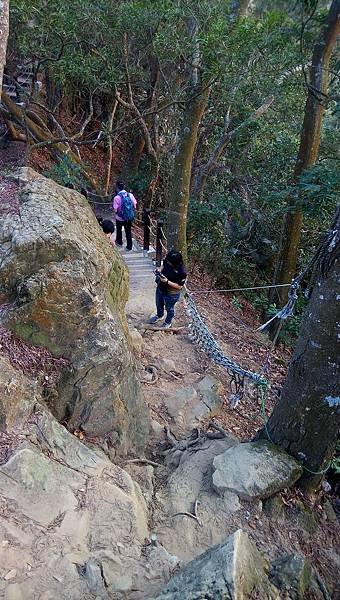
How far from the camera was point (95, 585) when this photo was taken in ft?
9.15

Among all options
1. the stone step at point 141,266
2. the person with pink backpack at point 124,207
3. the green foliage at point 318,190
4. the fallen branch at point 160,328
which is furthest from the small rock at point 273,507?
the person with pink backpack at point 124,207

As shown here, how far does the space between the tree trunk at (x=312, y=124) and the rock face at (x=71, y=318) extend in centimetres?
504

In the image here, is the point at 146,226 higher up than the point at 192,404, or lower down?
higher up

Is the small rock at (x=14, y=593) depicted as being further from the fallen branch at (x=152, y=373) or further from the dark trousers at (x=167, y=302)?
the dark trousers at (x=167, y=302)

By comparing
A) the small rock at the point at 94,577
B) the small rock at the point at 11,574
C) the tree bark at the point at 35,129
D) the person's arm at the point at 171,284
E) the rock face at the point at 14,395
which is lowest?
the small rock at the point at 94,577

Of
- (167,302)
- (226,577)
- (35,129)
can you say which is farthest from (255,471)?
(35,129)

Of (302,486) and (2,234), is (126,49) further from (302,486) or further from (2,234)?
(302,486)

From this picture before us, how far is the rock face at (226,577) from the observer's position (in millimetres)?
2477

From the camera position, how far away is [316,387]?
12.9 feet

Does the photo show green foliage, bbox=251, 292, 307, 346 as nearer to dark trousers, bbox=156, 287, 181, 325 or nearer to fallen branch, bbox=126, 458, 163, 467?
dark trousers, bbox=156, 287, 181, 325

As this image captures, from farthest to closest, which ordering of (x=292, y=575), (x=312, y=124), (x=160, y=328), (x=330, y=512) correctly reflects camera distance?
1. (x=312, y=124)
2. (x=160, y=328)
3. (x=330, y=512)
4. (x=292, y=575)

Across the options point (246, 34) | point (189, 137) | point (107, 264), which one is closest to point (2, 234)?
point (107, 264)

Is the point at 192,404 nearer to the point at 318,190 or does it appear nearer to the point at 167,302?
the point at 167,302

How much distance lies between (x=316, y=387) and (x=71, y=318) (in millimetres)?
2309
